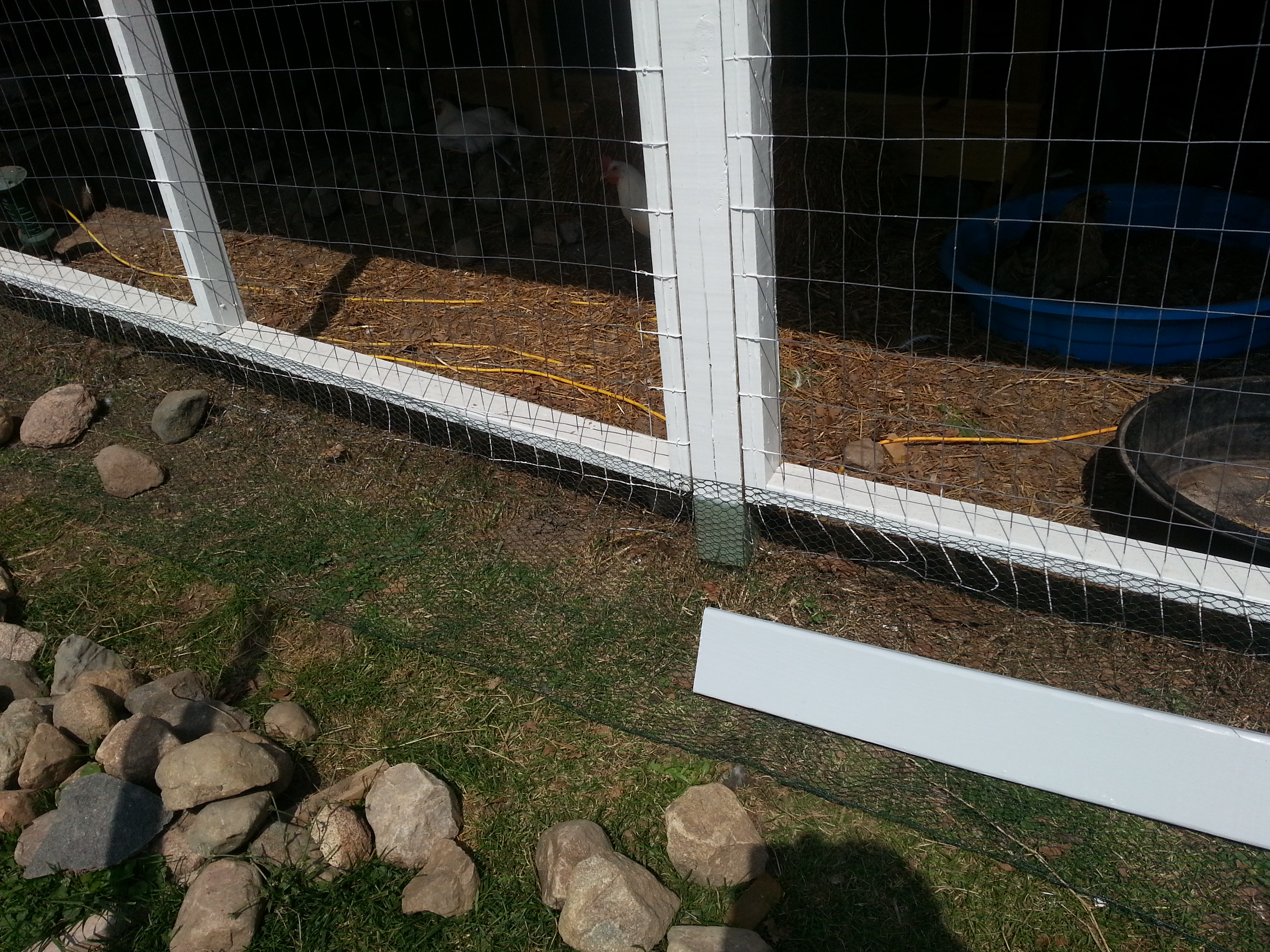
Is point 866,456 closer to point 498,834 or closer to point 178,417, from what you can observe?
point 498,834

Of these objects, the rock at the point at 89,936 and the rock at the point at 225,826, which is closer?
the rock at the point at 89,936

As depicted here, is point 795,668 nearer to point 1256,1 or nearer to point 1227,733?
point 1227,733

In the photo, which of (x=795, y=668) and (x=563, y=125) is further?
(x=563, y=125)

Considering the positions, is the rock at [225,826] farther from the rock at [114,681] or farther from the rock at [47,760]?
the rock at [114,681]

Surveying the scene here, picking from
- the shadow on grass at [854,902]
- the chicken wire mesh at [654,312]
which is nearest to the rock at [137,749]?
the chicken wire mesh at [654,312]

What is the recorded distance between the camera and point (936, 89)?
18.0 ft

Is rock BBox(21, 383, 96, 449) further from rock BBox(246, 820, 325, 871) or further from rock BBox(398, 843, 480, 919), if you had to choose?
rock BBox(398, 843, 480, 919)

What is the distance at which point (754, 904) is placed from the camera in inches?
83.5

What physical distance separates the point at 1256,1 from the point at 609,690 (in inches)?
185

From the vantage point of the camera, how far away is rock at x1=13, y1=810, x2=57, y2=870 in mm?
2305

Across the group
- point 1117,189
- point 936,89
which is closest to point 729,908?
point 1117,189

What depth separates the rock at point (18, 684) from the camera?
2777 mm

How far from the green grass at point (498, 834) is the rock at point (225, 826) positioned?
0.11 meters

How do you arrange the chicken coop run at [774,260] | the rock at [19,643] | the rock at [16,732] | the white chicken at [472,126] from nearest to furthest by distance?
the rock at [16,732] → the chicken coop run at [774,260] → the rock at [19,643] → the white chicken at [472,126]
